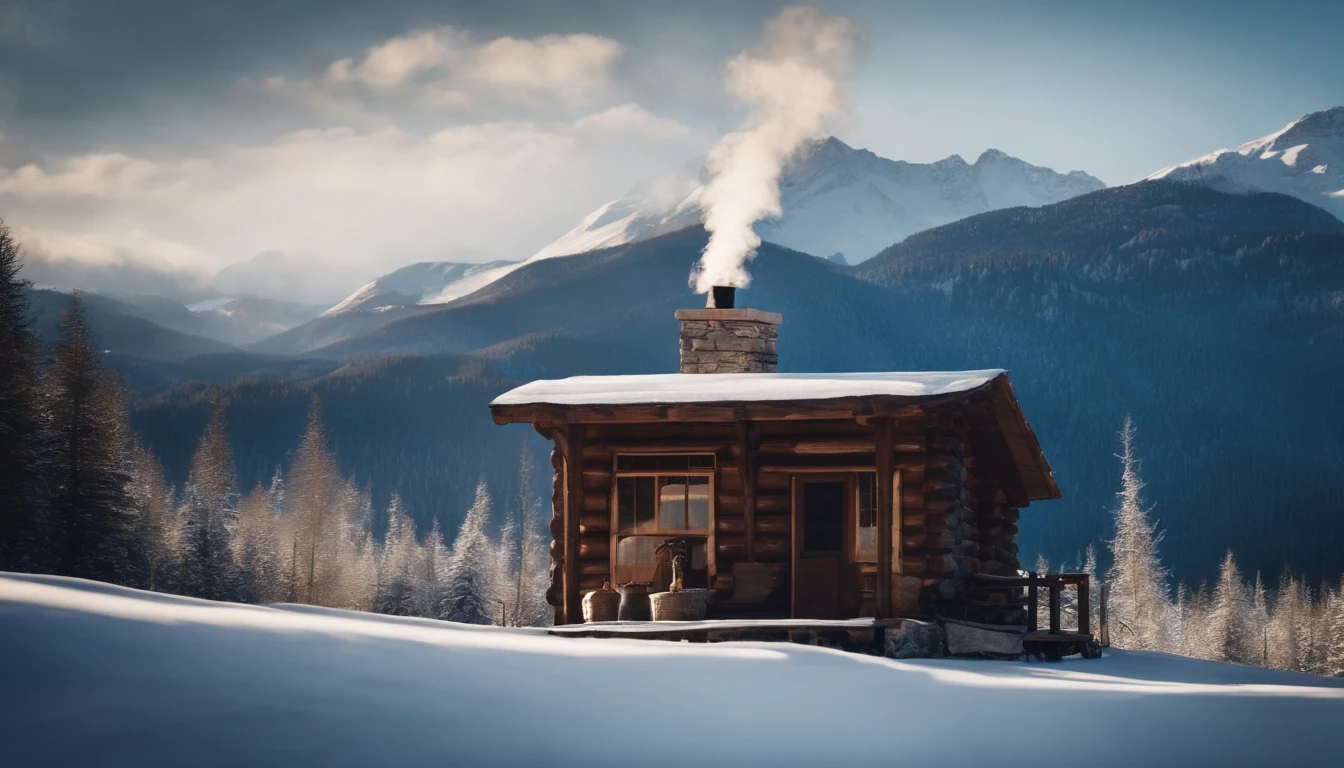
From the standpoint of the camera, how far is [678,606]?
52.6 ft

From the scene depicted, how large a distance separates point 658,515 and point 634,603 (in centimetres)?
140

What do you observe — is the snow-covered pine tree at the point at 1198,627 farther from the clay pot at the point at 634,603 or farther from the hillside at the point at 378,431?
the hillside at the point at 378,431

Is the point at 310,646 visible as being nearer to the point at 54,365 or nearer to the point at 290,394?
the point at 54,365

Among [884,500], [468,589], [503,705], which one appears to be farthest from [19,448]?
[503,705]

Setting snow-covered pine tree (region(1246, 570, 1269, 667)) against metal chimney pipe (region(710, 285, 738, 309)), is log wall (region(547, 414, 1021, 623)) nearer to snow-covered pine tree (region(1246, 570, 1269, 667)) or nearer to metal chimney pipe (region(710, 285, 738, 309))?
metal chimney pipe (region(710, 285, 738, 309))

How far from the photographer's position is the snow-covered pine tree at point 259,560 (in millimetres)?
51181

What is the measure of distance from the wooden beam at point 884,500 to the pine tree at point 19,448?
81.4 ft

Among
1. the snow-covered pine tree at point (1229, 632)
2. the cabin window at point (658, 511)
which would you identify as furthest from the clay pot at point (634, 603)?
the snow-covered pine tree at point (1229, 632)

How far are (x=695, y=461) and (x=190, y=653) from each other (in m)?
10.4

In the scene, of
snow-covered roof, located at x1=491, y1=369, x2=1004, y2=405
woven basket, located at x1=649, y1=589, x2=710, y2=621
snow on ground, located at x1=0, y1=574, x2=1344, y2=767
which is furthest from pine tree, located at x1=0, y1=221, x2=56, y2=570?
snow on ground, located at x1=0, y1=574, x2=1344, y2=767

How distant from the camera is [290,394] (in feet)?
610

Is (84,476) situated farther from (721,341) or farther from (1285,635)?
(1285,635)

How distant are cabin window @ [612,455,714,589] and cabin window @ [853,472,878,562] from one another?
193 cm

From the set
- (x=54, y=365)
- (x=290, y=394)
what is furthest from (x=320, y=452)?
(x=290, y=394)
